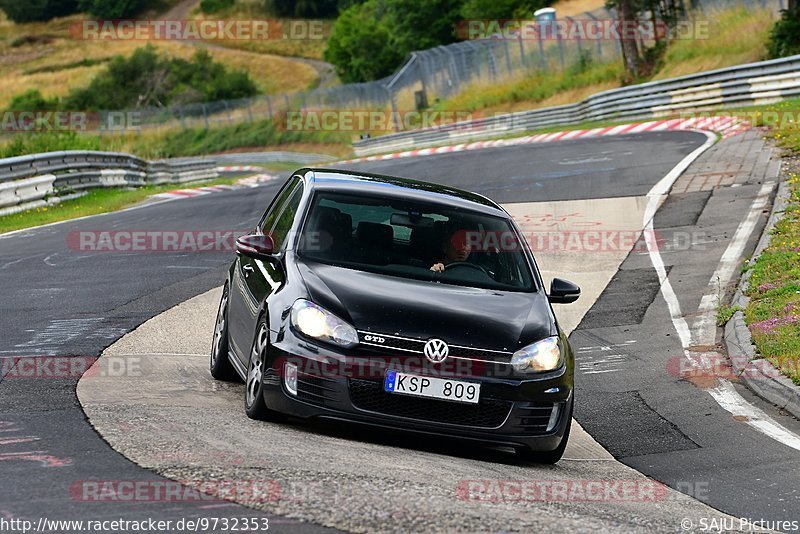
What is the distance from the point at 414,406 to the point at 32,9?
138 m

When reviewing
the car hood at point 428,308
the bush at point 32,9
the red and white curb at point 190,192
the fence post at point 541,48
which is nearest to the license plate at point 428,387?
the car hood at point 428,308

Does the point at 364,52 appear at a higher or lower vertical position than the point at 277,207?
lower

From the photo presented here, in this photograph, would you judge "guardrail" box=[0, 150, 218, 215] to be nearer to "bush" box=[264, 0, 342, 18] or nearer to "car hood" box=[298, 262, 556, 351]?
"car hood" box=[298, 262, 556, 351]

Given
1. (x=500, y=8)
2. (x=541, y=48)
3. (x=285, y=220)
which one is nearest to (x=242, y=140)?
(x=500, y=8)

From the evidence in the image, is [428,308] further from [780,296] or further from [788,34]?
[788,34]

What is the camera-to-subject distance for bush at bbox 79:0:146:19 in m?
136

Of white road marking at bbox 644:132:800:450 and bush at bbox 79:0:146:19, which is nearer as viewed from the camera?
white road marking at bbox 644:132:800:450

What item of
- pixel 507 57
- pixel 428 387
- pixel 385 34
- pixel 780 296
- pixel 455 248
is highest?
pixel 455 248

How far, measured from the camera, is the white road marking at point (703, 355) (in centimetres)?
869

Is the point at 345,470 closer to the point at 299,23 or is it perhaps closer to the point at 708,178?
the point at 708,178

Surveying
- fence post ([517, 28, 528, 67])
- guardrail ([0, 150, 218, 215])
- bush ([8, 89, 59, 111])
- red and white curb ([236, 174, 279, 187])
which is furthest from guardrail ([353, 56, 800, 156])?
bush ([8, 89, 59, 111])

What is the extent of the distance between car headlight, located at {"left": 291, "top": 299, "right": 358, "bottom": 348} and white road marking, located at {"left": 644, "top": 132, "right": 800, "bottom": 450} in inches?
125

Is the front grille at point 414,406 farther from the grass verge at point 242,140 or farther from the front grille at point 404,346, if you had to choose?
the grass verge at point 242,140

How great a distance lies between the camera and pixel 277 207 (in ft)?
31.0
